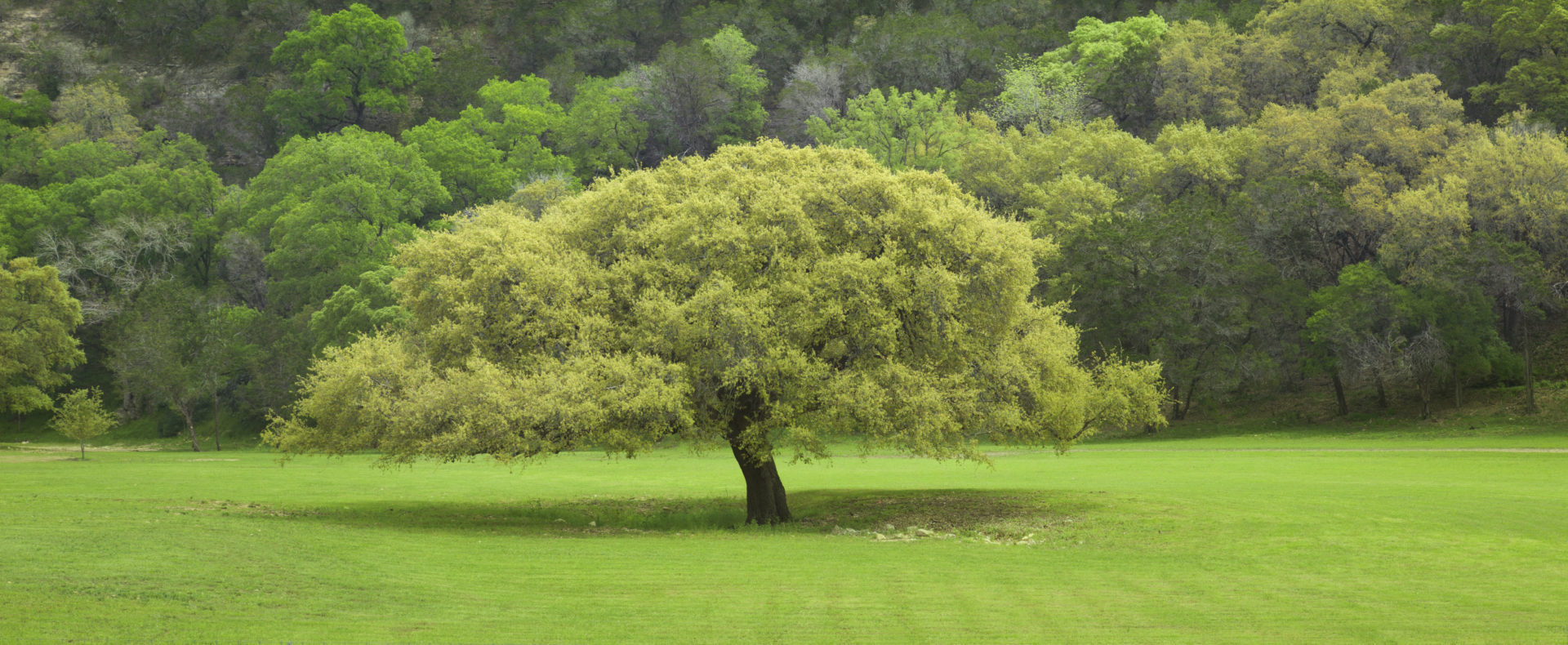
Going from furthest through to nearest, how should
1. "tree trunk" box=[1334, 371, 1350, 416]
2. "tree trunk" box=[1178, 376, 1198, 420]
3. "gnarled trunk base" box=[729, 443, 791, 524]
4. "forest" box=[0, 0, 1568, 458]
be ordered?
"tree trunk" box=[1178, 376, 1198, 420], "tree trunk" box=[1334, 371, 1350, 416], "gnarled trunk base" box=[729, 443, 791, 524], "forest" box=[0, 0, 1568, 458]

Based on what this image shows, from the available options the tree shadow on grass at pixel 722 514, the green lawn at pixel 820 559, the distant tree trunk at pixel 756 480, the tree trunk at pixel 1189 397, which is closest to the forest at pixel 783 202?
the distant tree trunk at pixel 756 480

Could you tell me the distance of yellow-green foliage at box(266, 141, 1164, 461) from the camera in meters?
26.8

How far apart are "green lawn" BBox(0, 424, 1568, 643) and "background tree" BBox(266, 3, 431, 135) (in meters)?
85.3

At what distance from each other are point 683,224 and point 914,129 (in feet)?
206

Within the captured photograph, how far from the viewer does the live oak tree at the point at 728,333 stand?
2677 cm

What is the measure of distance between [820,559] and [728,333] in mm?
6275

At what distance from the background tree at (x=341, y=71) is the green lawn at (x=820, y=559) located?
85311mm

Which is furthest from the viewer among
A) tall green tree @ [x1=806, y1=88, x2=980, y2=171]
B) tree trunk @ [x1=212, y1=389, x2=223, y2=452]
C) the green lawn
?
tall green tree @ [x1=806, y1=88, x2=980, y2=171]

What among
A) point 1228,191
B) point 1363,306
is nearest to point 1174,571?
point 1363,306

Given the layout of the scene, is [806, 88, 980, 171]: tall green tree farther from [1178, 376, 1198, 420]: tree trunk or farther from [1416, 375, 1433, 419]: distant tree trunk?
[1416, 375, 1433, 419]: distant tree trunk

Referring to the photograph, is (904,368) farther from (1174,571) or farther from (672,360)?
(1174,571)

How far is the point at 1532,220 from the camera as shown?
5888 cm

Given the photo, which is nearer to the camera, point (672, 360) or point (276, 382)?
point (672, 360)

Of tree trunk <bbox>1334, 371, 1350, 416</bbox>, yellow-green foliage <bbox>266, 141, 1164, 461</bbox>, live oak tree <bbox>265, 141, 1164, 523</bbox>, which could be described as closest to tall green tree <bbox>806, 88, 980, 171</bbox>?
tree trunk <bbox>1334, 371, 1350, 416</bbox>
